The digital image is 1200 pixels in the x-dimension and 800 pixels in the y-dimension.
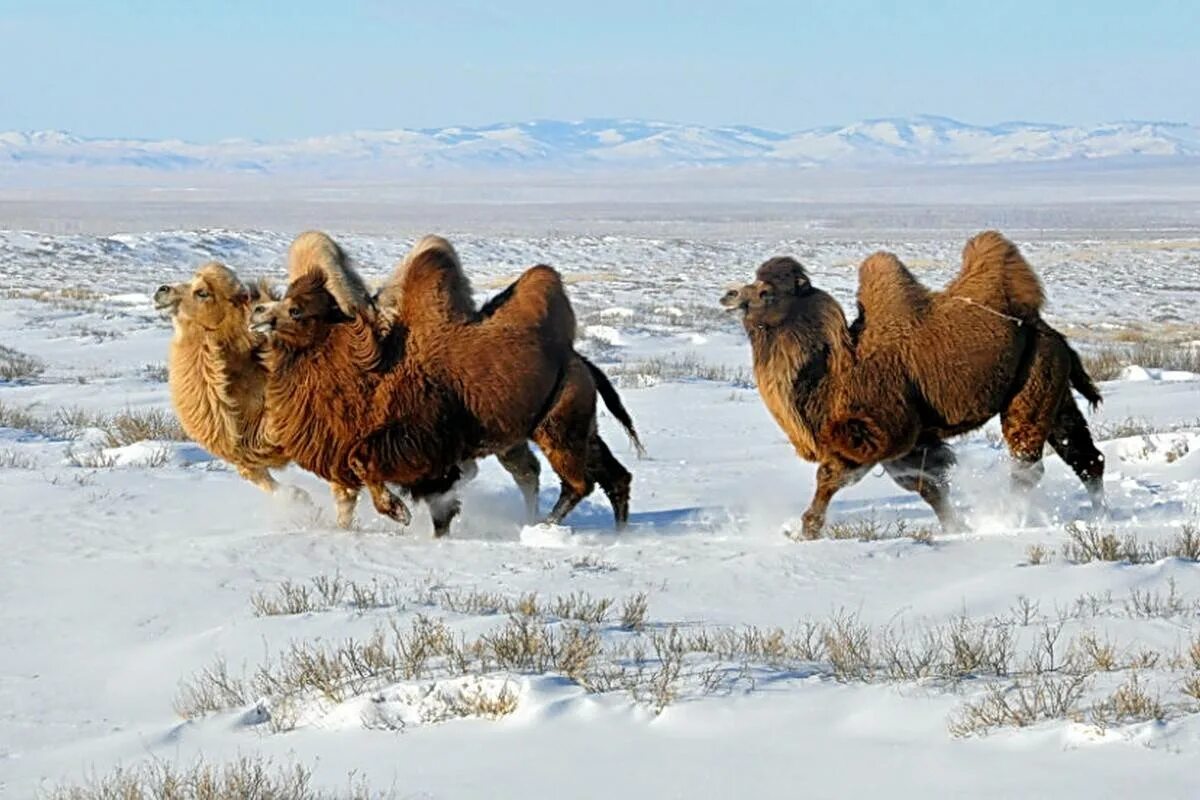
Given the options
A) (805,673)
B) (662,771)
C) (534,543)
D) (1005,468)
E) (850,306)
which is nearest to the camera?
(662,771)

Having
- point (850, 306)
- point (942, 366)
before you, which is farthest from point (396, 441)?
point (850, 306)

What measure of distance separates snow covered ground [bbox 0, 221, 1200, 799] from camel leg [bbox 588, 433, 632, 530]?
0.27 m

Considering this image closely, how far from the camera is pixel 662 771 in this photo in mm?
4531

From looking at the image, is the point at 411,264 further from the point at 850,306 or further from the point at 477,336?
the point at 850,306

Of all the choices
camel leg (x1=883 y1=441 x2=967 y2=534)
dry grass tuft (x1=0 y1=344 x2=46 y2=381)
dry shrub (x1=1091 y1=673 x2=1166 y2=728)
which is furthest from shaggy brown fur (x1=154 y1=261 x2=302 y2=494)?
dry grass tuft (x1=0 y1=344 x2=46 y2=381)

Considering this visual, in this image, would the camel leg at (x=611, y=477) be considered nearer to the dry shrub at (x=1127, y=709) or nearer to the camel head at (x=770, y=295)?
the camel head at (x=770, y=295)

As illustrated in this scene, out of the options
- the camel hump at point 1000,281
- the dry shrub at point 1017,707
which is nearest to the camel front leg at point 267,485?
the camel hump at point 1000,281

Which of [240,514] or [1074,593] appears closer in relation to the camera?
[1074,593]

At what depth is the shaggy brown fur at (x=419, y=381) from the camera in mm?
9070

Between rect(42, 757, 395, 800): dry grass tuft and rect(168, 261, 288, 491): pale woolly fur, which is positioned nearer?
rect(42, 757, 395, 800): dry grass tuft

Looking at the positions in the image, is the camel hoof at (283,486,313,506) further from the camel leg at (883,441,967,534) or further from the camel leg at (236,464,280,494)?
the camel leg at (883,441,967,534)

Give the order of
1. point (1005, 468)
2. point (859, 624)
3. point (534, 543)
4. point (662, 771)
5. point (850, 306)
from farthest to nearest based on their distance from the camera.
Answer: point (850, 306) < point (1005, 468) < point (534, 543) < point (859, 624) < point (662, 771)

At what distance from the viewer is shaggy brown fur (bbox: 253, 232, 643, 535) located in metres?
9.07

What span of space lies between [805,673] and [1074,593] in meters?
2.03
